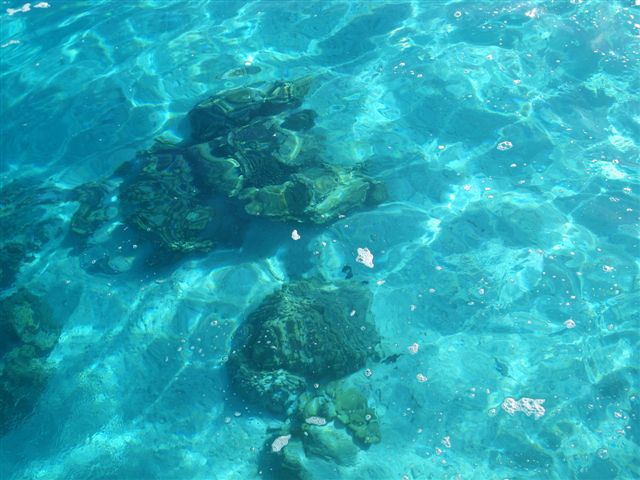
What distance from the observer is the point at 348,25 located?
371 inches

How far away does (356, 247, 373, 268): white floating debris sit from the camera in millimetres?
6191

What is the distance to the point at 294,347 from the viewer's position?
5.30m

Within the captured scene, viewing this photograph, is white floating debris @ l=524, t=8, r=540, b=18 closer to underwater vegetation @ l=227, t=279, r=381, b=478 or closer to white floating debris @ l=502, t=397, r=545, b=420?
underwater vegetation @ l=227, t=279, r=381, b=478

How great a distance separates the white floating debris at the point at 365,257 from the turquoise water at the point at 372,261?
3 cm

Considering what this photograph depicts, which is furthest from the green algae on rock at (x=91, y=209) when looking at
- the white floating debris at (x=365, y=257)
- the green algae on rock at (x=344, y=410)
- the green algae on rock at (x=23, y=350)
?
the green algae on rock at (x=344, y=410)

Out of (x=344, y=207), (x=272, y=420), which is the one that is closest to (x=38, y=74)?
(x=344, y=207)

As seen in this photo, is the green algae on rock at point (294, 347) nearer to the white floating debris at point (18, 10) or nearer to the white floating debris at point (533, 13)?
the white floating debris at point (533, 13)

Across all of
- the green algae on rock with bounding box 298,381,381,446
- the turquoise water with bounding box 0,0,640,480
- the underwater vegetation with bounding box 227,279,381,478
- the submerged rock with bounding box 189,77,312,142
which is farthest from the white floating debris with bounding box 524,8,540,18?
the green algae on rock with bounding box 298,381,381,446

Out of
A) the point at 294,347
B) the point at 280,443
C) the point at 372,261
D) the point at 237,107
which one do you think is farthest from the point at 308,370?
the point at 237,107

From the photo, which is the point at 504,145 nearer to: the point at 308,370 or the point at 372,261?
the point at 372,261

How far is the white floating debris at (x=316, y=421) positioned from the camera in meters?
5.05

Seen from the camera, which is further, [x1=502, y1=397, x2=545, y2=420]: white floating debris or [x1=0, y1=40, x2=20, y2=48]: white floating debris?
[x1=0, y1=40, x2=20, y2=48]: white floating debris

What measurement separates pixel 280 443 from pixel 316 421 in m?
0.44

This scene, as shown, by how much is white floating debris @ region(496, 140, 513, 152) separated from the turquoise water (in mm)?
30
